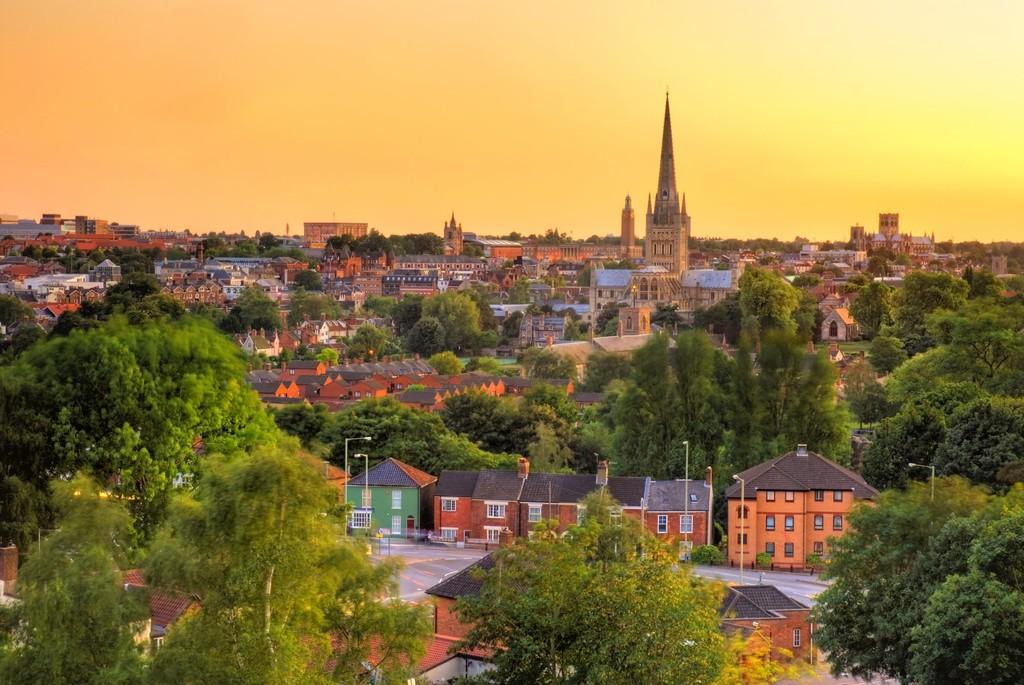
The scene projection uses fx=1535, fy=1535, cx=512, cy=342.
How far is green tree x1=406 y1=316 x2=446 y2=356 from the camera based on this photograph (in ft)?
391

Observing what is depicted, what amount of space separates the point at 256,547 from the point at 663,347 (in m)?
37.1

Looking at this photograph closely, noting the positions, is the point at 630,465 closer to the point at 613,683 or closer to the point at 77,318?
the point at 613,683

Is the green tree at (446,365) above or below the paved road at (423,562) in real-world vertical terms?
above

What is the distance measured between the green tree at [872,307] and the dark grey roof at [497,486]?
81389mm

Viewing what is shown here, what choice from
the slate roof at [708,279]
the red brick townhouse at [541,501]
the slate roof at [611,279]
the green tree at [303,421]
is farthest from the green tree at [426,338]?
the red brick townhouse at [541,501]

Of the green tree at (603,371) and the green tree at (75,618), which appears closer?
the green tree at (75,618)

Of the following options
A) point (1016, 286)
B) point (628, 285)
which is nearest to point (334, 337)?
point (628, 285)

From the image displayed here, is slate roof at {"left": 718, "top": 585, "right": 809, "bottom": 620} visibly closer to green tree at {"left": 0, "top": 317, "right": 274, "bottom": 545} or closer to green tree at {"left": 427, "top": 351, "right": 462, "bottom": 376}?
green tree at {"left": 0, "top": 317, "right": 274, "bottom": 545}

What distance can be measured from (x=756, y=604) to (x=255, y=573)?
56.4 ft

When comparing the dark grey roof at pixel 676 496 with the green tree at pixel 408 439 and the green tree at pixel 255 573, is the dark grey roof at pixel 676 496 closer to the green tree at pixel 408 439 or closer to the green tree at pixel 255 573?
the green tree at pixel 408 439

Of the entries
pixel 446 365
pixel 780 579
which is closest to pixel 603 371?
pixel 446 365

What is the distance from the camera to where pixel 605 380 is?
85000mm

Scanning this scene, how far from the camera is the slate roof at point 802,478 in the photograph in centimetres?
4434

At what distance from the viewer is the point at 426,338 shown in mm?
119438
